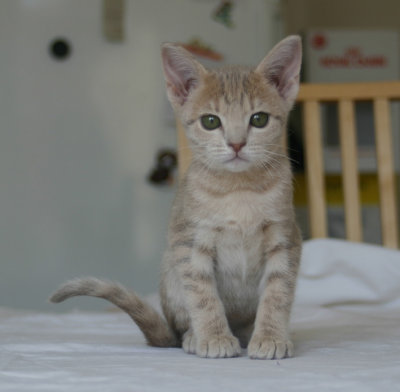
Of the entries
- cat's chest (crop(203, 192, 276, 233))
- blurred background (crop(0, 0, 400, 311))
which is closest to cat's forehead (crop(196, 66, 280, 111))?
cat's chest (crop(203, 192, 276, 233))

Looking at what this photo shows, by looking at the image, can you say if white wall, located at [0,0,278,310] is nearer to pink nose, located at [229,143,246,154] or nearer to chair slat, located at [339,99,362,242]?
chair slat, located at [339,99,362,242]

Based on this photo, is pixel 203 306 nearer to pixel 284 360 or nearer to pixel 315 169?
pixel 284 360

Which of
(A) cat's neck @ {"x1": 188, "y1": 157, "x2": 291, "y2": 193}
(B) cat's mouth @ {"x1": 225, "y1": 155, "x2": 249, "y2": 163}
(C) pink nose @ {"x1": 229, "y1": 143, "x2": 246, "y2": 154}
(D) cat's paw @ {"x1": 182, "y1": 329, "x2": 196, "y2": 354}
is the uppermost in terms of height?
(C) pink nose @ {"x1": 229, "y1": 143, "x2": 246, "y2": 154}

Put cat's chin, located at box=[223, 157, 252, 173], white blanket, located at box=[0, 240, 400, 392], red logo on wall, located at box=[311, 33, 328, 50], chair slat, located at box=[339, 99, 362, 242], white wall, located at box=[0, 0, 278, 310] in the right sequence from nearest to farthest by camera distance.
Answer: white blanket, located at box=[0, 240, 400, 392] → cat's chin, located at box=[223, 157, 252, 173] → chair slat, located at box=[339, 99, 362, 242] → white wall, located at box=[0, 0, 278, 310] → red logo on wall, located at box=[311, 33, 328, 50]

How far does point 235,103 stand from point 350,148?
0.73 metres

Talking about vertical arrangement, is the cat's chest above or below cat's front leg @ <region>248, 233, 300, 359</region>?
above

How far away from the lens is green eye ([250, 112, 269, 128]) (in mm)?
917

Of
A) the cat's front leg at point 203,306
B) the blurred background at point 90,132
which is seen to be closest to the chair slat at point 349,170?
the blurred background at point 90,132

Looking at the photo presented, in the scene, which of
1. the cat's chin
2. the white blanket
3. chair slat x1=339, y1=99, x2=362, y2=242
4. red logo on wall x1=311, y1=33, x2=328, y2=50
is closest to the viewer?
the white blanket

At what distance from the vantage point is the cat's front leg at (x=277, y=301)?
82 cm

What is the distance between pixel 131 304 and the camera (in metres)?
0.90

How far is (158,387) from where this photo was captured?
0.58 metres

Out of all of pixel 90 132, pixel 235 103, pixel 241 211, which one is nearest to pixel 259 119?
pixel 235 103

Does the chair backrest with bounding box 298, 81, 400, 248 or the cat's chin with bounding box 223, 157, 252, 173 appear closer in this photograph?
the cat's chin with bounding box 223, 157, 252, 173
